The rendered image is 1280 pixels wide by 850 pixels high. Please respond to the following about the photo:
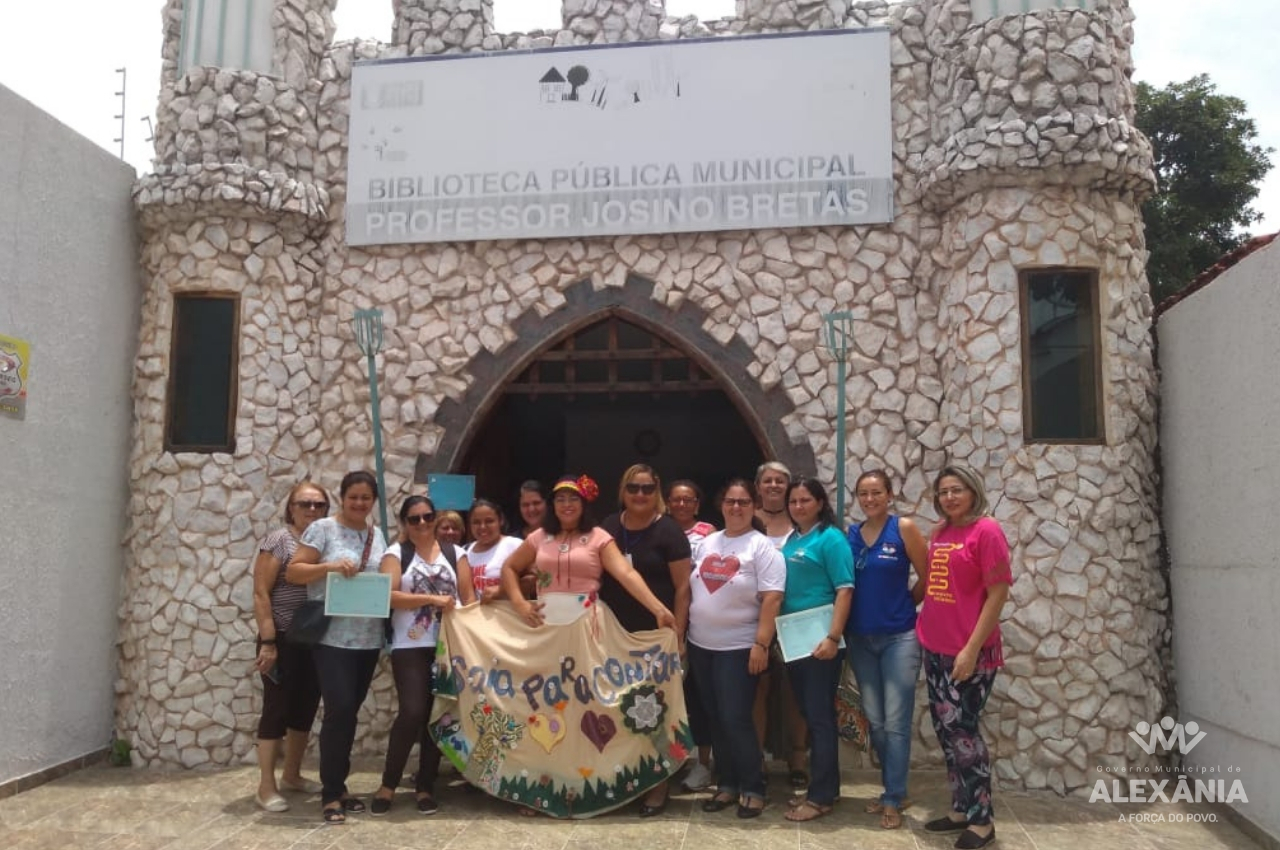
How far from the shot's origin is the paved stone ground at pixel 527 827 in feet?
15.2

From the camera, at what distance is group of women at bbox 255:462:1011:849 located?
15.3 ft

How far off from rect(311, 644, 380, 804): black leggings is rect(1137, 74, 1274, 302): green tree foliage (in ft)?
40.6

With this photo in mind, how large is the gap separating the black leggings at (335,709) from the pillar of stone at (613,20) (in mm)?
4235

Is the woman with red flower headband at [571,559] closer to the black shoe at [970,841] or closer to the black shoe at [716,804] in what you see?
the black shoe at [716,804]

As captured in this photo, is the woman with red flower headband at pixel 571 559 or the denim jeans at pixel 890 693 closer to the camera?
the denim jeans at pixel 890 693

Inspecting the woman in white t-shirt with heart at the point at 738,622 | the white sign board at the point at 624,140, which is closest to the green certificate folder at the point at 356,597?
the woman in white t-shirt with heart at the point at 738,622

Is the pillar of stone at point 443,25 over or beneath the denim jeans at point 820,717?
over

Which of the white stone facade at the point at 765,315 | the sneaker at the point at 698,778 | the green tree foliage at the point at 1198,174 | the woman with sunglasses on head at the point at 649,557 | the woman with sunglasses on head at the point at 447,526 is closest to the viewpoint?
the woman with sunglasses on head at the point at 649,557

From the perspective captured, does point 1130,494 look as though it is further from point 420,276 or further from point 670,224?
point 420,276

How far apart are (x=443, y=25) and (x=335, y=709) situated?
4.53 m

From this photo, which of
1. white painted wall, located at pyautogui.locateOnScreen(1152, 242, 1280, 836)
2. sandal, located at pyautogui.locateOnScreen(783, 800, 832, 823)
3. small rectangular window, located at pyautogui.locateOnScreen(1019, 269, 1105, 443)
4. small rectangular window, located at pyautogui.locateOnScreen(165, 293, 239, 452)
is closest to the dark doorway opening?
small rectangular window, located at pyautogui.locateOnScreen(165, 293, 239, 452)

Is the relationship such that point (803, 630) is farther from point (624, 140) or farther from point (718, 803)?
point (624, 140)

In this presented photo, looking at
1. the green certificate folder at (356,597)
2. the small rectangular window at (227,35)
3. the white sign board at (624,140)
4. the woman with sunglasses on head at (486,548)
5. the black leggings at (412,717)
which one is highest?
the small rectangular window at (227,35)

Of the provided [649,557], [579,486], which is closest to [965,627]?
[649,557]
